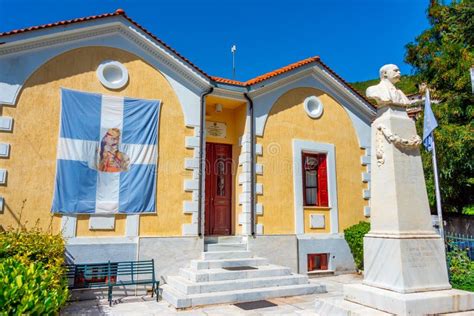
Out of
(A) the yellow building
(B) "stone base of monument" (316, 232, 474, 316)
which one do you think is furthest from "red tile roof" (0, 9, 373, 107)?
(B) "stone base of monument" (316, 232, 474, 316)

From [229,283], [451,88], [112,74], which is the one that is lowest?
[229,283]

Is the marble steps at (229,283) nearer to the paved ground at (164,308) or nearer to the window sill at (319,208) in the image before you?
the paved ground at (164,308)

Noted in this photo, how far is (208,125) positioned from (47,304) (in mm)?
7924

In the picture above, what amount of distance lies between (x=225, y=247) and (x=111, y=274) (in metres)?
3.03

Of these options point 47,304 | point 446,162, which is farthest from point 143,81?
point 446,162

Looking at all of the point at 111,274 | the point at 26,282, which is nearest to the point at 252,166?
the point at 111,274

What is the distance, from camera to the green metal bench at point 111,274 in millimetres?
7895

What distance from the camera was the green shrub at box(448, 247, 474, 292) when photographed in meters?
7.81

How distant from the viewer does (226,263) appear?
8.95m

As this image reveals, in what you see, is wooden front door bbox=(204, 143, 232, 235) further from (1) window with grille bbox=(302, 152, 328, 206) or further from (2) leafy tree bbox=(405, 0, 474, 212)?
(2) leafy tree bbox=(405, 0, 474, 212)

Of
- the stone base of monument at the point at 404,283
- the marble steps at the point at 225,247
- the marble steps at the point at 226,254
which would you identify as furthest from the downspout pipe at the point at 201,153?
the stone base of monument at the point at 404,283

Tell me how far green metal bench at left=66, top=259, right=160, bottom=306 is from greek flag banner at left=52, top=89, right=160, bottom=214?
1282 millimetres

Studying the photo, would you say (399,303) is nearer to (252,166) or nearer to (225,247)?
(225,247)

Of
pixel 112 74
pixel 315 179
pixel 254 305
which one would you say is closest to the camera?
pixel 254 305
